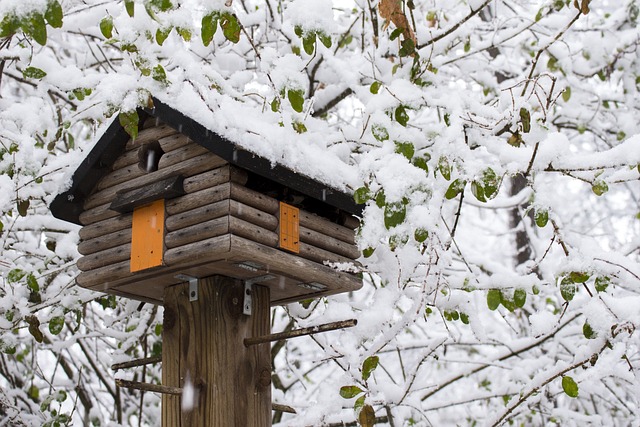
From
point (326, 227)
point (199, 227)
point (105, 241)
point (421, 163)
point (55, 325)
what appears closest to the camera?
point (199, 227)

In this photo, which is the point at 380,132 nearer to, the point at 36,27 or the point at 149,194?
the point at 149,194

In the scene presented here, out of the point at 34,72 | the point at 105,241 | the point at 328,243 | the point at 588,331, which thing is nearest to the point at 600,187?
the point at 588,331

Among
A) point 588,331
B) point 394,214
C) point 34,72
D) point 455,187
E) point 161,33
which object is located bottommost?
point 588,331

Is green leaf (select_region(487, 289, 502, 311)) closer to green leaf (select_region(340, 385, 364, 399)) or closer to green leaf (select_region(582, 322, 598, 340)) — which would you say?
green leaf (select_region(582, 322, 598, 340))

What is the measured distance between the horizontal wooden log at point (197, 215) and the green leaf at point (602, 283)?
1.28m

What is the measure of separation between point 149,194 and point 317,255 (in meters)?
0.63

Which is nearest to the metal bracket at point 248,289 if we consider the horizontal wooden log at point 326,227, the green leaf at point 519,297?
the horizontal wooden log at point 326,227

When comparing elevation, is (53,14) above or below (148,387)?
above

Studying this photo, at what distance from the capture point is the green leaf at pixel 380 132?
8.70 ft

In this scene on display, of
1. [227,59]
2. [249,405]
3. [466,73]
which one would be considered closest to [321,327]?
[249,405]

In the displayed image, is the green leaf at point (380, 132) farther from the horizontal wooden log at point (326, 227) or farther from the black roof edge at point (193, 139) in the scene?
the horizontal wooden log at point (326, 227)

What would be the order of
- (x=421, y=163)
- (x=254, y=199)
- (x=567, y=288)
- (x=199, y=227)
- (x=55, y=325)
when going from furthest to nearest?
(x=55, y=325)
(x=421, y=163)
(x=567, y=288)
(x=254, y=199)
(x=199, y=227)

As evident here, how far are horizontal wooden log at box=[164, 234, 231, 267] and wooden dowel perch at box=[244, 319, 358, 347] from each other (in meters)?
0.35

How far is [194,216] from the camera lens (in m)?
2.34
